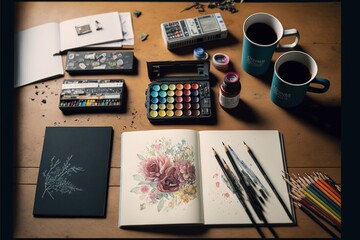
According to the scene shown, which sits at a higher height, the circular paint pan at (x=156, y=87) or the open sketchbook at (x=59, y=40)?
the open sketchbook at (x=59, y=40)

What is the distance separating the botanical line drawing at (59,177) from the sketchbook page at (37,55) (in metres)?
0.25

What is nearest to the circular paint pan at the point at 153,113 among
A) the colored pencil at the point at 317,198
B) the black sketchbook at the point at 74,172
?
the black sketchbook at the point at 74,172

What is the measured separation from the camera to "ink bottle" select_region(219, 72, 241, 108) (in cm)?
89

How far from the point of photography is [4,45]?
1.06m

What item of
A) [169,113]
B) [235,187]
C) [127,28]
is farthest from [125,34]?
[235,187]

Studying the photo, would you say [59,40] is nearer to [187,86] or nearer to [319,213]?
[187,86]

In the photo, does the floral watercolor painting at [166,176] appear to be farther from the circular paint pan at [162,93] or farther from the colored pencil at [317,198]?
the colored pencil at [317,198]

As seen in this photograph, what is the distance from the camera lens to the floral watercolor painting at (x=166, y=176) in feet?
2.83

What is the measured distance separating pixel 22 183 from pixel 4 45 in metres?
0.40

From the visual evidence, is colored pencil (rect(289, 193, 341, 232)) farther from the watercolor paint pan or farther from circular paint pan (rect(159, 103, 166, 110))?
the watercolor paint pan

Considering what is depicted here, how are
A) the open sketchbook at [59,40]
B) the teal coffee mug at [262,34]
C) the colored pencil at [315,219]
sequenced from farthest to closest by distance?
the open sketchbook at [59,40], the teal coffee mug at [262,34], the colored pencil at [315,219]

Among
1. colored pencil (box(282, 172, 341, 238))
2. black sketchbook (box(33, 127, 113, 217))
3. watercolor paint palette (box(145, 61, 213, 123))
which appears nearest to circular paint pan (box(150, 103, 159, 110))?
watercolor paint palette (box(145, 61, 213, 123))

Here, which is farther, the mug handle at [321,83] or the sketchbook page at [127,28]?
the sketchbook page at [127,28]

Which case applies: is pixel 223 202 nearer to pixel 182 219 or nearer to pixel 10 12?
pixel 182 219
